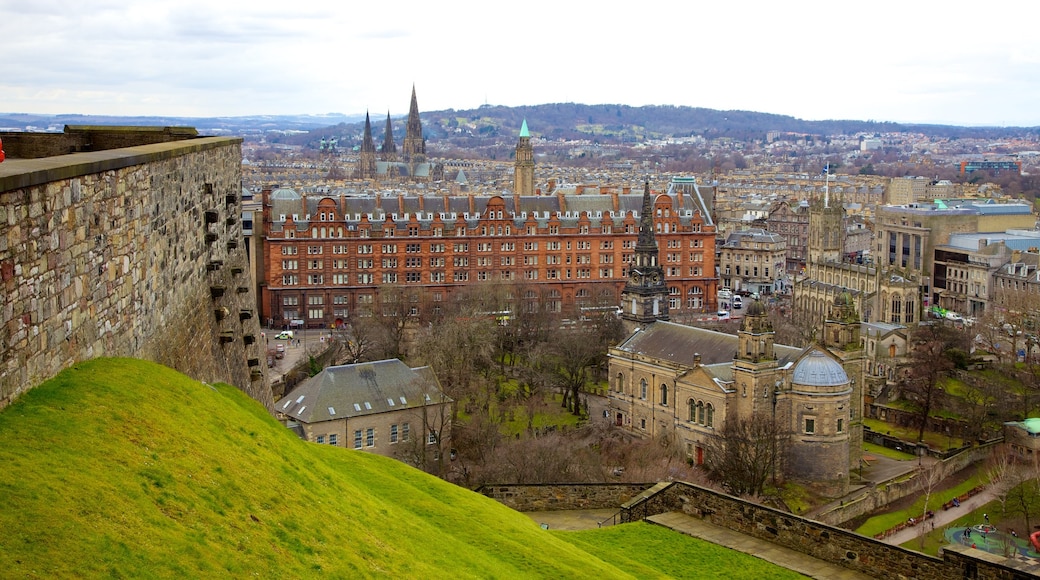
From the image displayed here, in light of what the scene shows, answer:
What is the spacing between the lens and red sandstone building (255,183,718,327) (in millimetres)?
81625

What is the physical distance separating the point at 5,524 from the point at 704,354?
157 feet

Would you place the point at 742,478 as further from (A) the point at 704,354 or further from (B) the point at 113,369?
(B) the point at 113,369

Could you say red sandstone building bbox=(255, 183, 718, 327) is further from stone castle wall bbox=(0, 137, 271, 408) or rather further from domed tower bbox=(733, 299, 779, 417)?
stone castle wall bbox=(0, 137, 271, 408)

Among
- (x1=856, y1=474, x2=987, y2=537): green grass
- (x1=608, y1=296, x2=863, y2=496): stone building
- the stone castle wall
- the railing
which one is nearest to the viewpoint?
the stone castle wall

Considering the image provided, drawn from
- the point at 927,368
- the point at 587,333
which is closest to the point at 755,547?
the point at 927,368

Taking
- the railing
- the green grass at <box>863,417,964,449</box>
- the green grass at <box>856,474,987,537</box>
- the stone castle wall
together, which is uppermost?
the stone castle wall

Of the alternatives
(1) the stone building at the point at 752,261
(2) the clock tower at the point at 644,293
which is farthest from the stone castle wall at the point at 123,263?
(1) the stone building at the point at 752,261

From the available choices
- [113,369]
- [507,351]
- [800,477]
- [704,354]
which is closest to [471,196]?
[507,351]

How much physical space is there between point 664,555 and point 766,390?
101 feet

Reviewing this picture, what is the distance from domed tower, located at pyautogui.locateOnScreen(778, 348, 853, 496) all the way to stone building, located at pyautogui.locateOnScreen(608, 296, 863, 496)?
0.04m

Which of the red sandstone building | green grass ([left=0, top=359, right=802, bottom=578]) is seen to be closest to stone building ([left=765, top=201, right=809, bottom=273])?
the red sandstone building

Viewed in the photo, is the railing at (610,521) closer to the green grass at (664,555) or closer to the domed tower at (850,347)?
the green grass at (664,555)

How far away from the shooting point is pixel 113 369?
1141 centimetres

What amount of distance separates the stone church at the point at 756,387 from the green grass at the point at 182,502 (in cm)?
3536
